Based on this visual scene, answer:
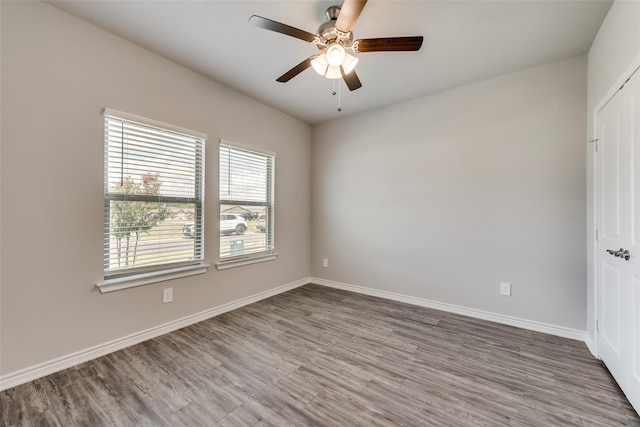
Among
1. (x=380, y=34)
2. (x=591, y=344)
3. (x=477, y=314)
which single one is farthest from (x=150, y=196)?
(x=591, y=344)

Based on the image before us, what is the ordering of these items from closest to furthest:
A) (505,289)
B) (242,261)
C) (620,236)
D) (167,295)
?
(620,236)
(167,295)
(505,289)
(242,261)

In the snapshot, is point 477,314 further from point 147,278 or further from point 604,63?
point 147,278

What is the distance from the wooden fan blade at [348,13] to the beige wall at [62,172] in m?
1.81

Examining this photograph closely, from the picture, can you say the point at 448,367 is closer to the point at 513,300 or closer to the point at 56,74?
the point at 513,300

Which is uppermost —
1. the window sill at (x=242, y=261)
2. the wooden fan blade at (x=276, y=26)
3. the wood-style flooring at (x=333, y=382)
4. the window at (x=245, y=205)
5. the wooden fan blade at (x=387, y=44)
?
the wooden fan blade at (x=276, y=26)

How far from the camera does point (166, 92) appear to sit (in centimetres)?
251

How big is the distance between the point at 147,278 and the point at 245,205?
52.8 inches

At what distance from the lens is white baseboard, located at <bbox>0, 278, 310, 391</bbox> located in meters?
1.74

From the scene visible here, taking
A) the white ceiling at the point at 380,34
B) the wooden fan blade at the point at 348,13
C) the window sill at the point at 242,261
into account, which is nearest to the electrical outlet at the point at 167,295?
the window sill at the point at 242,261

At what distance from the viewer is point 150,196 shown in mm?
2398

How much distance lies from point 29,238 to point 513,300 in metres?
4.22

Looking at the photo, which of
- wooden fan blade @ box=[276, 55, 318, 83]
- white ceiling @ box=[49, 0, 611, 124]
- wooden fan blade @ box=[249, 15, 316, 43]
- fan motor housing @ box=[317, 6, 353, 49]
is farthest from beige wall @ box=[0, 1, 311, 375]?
fan motor housing @ box=[317, 6, 353, 49]

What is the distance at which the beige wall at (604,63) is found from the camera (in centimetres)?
157

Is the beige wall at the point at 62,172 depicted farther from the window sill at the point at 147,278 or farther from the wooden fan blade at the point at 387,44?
the wooden fan blade at the point at 387,44
